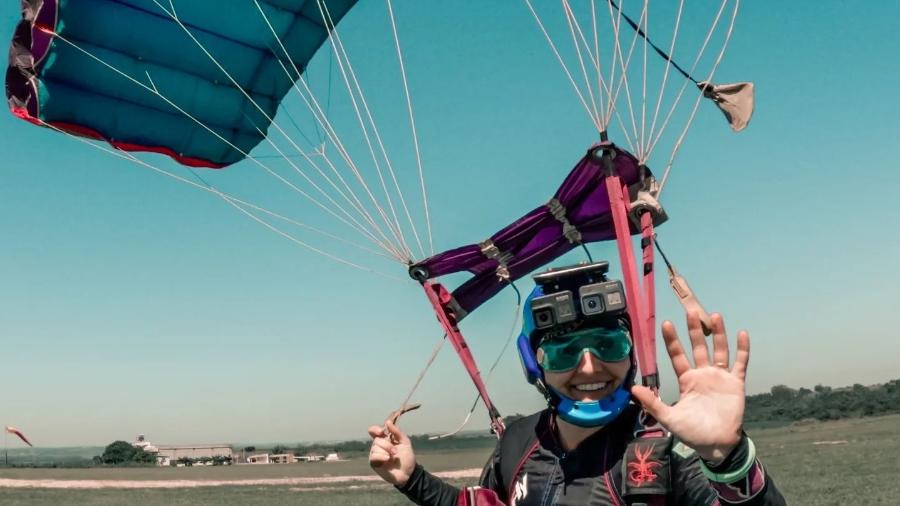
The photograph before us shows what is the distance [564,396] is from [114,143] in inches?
276

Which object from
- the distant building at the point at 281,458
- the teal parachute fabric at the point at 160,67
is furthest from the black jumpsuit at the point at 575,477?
the distant building at the point at 281,458

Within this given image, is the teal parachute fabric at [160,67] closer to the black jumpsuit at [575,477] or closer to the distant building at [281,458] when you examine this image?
the black jumpsuit at [575,477]

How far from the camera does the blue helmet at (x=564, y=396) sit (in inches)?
98.0

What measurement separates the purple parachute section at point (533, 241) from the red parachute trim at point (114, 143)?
3.94 meters

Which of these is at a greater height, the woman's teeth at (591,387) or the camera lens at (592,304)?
the camera lens at (592,304)

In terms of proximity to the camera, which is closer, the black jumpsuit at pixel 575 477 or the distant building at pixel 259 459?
the black jumpsuit at pixel 575 477

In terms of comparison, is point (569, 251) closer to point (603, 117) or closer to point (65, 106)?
point (603, 117)

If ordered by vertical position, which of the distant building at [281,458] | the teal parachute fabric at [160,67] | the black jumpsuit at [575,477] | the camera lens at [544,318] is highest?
the teal parachute fabric at [160,67]

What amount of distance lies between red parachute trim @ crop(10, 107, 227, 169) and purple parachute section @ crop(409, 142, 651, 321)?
3.94 metres

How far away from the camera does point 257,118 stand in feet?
29.1

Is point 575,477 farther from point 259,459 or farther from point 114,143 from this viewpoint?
point 259,459

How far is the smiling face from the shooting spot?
2.53 meters

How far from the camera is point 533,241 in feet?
19.0

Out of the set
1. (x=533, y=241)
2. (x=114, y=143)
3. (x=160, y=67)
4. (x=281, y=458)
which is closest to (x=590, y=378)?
(x=533, y=241)
